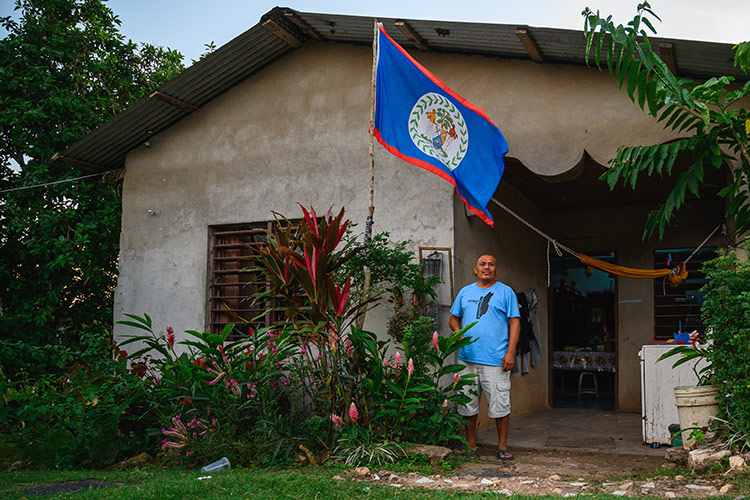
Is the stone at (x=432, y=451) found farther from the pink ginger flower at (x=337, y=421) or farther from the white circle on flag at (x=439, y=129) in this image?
the white circle on flag at (x=439, y=129)

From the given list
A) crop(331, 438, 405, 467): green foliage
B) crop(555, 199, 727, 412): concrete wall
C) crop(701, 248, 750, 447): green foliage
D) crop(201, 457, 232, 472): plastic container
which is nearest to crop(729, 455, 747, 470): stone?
crop(701, 248, 750, 447): green foliage

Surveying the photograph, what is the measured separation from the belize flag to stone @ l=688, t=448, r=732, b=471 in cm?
268

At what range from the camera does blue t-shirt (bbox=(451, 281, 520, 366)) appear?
632cm

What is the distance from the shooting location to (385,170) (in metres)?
7.57

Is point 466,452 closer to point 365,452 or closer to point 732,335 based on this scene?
point 365,452

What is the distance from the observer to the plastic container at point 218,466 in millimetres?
5592

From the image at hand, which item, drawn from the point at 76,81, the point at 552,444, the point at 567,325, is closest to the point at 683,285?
the point at 567,325

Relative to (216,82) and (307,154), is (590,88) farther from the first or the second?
(216,82)

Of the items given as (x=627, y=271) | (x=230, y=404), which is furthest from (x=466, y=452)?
(x=627, y=271)

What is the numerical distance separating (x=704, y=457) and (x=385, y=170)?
4.17 metres

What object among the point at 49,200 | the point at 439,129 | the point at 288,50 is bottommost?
the point at 49,200

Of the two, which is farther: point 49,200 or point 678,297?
point 678,297

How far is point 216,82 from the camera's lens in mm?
8438

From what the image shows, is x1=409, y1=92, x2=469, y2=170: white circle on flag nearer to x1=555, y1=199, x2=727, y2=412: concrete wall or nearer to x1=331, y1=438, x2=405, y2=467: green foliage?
x1=331, y1=438, x2=405, y2=467: green foliage
